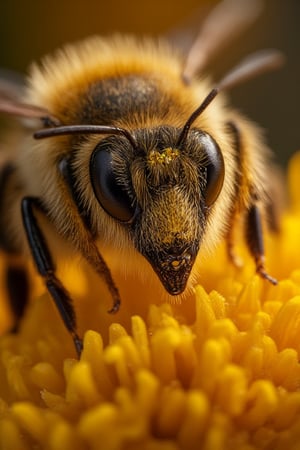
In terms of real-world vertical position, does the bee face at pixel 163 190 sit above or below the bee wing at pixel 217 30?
below

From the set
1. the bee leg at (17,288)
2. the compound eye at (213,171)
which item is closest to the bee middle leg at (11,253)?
the bee leg at (17,288)

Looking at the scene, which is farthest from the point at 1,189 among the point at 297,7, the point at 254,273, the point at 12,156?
the point at 297,7

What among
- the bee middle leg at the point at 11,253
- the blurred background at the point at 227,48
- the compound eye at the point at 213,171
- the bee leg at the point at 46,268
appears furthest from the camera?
the blurred background at the point at 227,48

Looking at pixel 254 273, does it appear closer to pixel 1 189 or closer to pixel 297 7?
pixel 1 189

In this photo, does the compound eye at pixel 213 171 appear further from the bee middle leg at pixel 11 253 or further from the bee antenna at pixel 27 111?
the bee middle leg at pixel 11 253

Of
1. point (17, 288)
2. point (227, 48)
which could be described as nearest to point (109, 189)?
point (17, 288)

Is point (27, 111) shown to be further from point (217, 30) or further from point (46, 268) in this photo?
point (217, 30)

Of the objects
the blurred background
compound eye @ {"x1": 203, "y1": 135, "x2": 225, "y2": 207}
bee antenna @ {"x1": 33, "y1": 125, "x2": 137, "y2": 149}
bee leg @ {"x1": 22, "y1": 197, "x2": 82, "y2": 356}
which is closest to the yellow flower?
bee leg @ {"x1": 22, "y1": 197, "x2": 82, "y2": 356}
